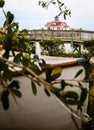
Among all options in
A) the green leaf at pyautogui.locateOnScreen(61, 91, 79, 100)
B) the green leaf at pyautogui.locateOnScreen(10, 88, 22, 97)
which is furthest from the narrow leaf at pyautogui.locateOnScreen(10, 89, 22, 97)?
the green leaf at pyautogui.locateOnScreen(61, 91, 79, 100)

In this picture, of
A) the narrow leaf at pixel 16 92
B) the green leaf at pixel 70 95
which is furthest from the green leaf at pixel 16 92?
the green leaf at pixel 70 95

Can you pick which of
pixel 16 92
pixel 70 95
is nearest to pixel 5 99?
pixel 16 92

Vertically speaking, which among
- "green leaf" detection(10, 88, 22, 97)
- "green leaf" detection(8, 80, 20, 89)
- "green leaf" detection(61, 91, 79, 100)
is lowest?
"green leaf" detection(61, 91, 79, 100)

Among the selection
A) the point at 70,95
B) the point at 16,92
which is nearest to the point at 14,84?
the point at 16,92

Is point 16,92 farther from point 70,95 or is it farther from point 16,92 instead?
point 70,95

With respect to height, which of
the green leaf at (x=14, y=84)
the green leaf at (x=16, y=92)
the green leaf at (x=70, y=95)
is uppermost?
the green leaf at (x=14, y=84)

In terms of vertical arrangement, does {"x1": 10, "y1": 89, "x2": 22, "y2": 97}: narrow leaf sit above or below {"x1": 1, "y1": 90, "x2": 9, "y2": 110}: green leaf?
above

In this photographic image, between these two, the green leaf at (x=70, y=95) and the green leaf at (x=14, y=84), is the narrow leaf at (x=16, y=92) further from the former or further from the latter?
the green leaf at (x=70, y=95)

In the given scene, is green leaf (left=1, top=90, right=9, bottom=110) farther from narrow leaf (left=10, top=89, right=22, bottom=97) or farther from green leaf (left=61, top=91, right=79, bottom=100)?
green leaf (left=61, top=91, right=79, bottom=100)

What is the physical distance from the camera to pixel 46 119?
468 centimetres

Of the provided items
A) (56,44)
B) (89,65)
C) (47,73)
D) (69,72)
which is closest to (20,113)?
(69,72)

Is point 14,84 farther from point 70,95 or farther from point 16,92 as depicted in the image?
point 70,95

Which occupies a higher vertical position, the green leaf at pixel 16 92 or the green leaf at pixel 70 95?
the green leaf at pixel 16 92

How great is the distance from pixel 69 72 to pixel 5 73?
3367mm
